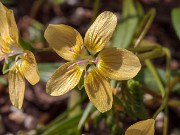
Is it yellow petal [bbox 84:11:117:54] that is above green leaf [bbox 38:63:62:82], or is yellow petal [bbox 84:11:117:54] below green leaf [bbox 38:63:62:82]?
above

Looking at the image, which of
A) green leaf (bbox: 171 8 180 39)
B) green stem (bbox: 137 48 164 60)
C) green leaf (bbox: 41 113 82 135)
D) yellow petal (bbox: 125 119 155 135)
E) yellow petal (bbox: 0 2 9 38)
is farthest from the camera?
green leaf (bbox: 171 8 180 39)

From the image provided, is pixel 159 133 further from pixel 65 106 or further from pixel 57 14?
pixel 57 14

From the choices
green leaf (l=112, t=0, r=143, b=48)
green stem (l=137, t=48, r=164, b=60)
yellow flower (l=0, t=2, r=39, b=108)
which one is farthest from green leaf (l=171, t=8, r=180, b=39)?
yellow flower (l=0, t=2, r=39, b=108)

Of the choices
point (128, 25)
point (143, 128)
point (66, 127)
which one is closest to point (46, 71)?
point (66, 127)

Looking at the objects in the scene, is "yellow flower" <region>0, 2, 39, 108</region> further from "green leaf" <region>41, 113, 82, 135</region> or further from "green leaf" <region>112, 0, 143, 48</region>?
"green leaf" <region>112, 0, 143, 48</region>

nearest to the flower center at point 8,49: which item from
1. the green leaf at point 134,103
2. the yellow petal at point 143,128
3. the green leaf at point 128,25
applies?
the green leaf at point 134,103

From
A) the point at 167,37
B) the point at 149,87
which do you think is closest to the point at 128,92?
the point at 149,87

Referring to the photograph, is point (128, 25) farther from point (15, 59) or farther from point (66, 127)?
point (15, 59)

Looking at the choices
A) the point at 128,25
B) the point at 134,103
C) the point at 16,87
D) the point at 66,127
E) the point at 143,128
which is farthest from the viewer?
the point at 128,25
